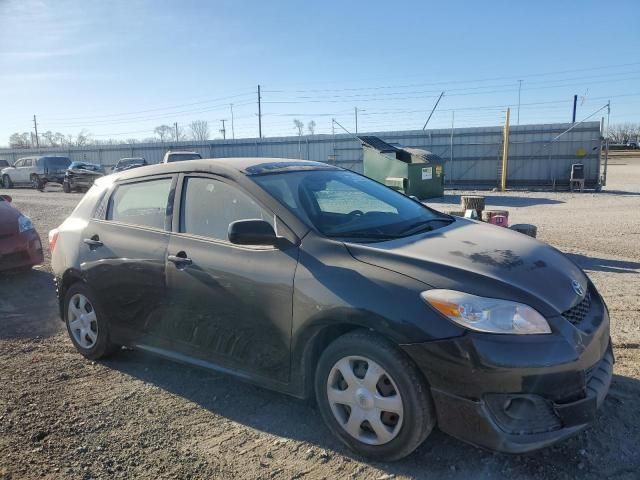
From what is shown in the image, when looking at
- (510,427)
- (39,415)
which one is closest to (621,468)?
(510,427)

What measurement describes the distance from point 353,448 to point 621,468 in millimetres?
1382

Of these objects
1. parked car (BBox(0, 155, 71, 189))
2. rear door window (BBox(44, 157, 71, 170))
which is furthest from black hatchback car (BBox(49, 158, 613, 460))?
rear door window (BBox(44, 157, 71, 170))

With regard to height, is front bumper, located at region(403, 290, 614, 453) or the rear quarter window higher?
the rear quarter window

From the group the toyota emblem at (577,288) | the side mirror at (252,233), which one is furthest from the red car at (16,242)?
the toyota emblem at (577,288)

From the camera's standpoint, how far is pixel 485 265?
284cm

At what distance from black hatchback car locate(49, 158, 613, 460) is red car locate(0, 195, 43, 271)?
3.13 m

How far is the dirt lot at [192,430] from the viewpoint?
2.78 m

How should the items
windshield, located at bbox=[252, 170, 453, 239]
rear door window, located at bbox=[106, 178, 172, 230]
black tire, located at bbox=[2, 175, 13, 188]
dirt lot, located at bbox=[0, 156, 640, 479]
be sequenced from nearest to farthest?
dirt lot, located at bbox=[0, 156, 640, 479] → windshield, located at bbox=[252, 170, 453, 239] → rear door window, located at bbox=[106, 178, 172, 230] → black tire, located at bbox=[2, 175, 13, 188]

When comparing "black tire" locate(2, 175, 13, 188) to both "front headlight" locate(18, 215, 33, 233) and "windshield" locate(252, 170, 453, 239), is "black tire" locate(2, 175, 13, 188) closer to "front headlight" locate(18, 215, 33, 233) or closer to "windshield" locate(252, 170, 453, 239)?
"front headlight" locate(18, 215, 33, 233)

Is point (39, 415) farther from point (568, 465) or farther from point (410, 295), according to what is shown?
point (568, 465)

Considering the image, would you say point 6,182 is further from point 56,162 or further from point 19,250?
point 19,250

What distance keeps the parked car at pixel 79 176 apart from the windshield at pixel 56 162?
8.57 feet

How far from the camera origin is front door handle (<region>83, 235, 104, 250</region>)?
4188mm

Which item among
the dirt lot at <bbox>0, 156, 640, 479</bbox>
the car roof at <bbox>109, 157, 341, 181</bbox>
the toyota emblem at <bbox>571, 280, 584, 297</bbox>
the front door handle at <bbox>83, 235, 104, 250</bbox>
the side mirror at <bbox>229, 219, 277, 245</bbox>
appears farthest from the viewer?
the front door handle at <bbox>83, 235, 104, 250</bbox>
